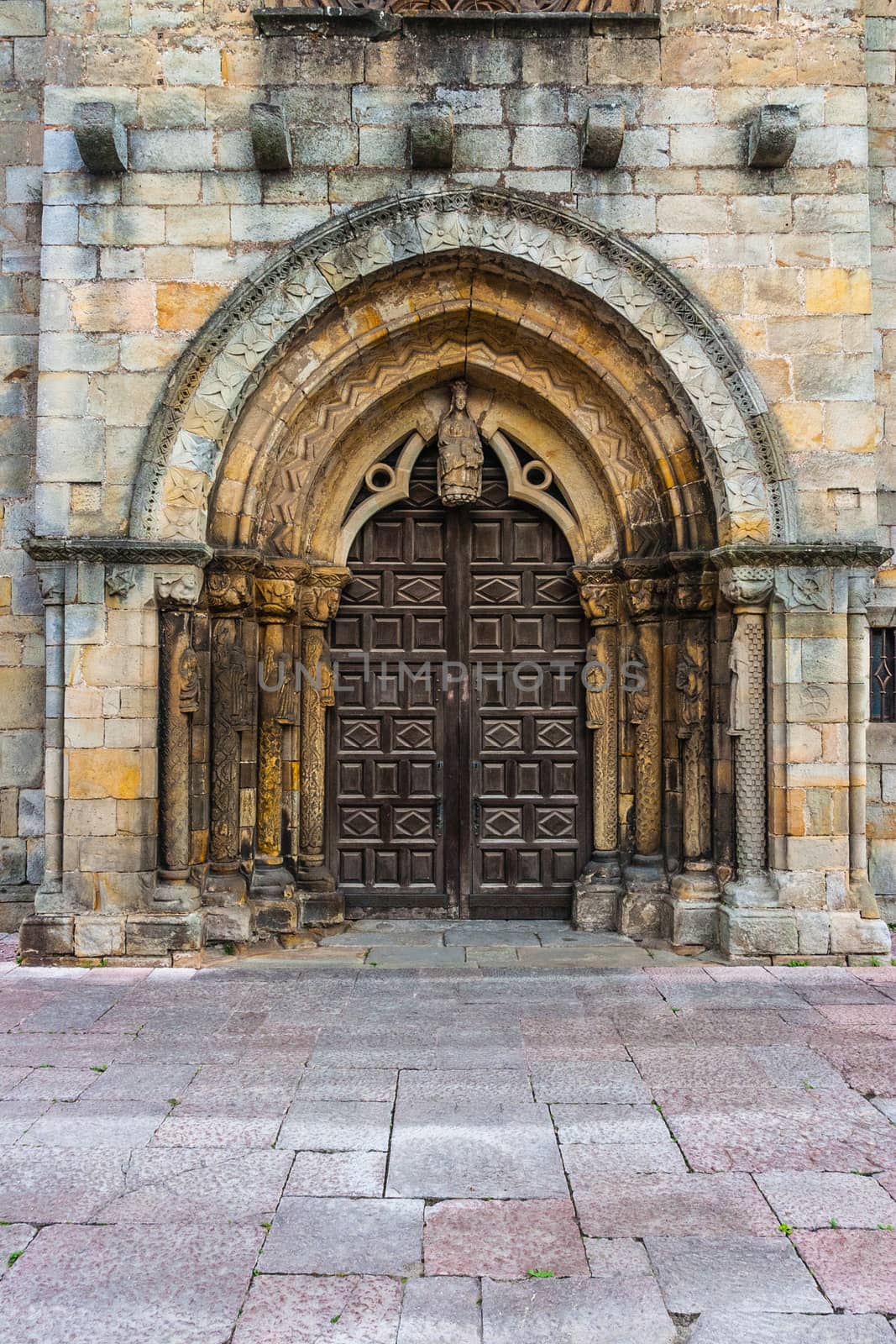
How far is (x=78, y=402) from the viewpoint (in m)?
5.89

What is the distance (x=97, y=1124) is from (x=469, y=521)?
14.5ft

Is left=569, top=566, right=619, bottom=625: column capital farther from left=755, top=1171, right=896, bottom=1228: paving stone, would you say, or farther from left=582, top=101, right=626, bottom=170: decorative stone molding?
left=755, top=1171, right=896, bottom=1228: paving stone

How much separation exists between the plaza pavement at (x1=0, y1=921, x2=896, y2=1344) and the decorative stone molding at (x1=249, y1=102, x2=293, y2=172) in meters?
4.85

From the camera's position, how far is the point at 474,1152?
348 centimetres

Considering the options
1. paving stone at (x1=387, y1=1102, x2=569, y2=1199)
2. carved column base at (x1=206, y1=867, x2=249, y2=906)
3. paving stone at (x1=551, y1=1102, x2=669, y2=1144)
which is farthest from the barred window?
carved column base at (x1=206, y1=867, x2=249, y2=906)

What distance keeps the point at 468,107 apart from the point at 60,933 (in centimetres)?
558

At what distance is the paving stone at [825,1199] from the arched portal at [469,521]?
8.85 feet

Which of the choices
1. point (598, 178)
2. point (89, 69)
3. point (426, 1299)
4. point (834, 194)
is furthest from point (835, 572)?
point (89, 69)

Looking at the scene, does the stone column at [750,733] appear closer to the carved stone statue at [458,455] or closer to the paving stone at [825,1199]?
the carved stone statue at [458,455]

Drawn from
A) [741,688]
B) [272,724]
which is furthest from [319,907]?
[741,688]

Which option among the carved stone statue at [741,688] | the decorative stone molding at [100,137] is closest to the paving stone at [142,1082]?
the carved stone statue at [741,688]

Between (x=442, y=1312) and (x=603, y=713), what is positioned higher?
(x=603, y=713)

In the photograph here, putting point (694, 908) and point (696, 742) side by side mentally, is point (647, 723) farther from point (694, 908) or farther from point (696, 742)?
point (694, 908)

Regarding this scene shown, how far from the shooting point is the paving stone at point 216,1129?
355cm
